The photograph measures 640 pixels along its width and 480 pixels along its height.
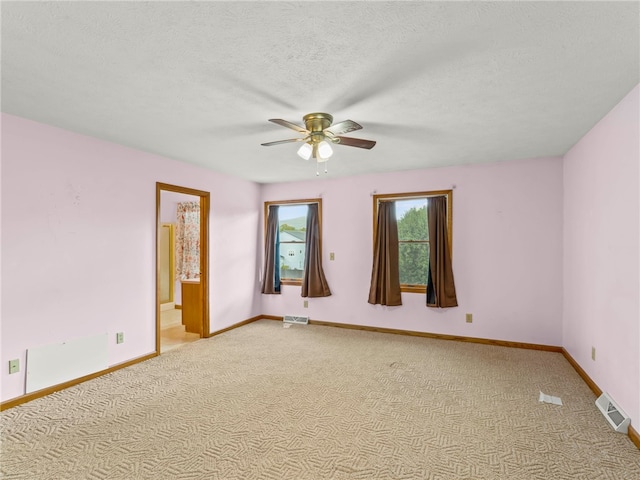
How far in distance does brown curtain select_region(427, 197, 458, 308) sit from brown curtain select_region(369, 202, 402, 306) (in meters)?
0.50

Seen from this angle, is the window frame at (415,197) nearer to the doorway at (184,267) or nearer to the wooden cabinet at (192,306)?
the doorway at (184,267)

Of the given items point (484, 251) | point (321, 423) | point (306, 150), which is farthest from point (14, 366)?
point (484, 251)

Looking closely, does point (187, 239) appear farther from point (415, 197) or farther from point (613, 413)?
point (613, 413)

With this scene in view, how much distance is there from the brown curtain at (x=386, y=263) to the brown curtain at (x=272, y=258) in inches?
69.8

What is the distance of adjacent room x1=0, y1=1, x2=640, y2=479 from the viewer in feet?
5.91

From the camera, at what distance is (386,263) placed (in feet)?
16.3

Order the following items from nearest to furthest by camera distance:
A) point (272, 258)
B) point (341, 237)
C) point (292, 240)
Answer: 1. point (341, 237)
2. point (272, 258)
3. point (292, 240)

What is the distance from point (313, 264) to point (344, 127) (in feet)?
10.7

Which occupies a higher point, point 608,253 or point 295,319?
point 608,253

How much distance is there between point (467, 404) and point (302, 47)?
9.85 feet

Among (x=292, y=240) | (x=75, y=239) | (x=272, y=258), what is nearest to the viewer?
(x=75, y=239)

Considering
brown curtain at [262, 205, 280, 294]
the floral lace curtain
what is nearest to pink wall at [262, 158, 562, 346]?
brown curtain at [262, 205, 280, 294]

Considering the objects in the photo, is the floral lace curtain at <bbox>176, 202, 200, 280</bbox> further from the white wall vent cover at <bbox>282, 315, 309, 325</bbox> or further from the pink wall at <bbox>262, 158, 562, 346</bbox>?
the pink wall at <bbox>262, 158, 562, 346</bbox>

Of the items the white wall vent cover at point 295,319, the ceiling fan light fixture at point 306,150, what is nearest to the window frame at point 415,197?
the white wall vent cover at point 295,319
